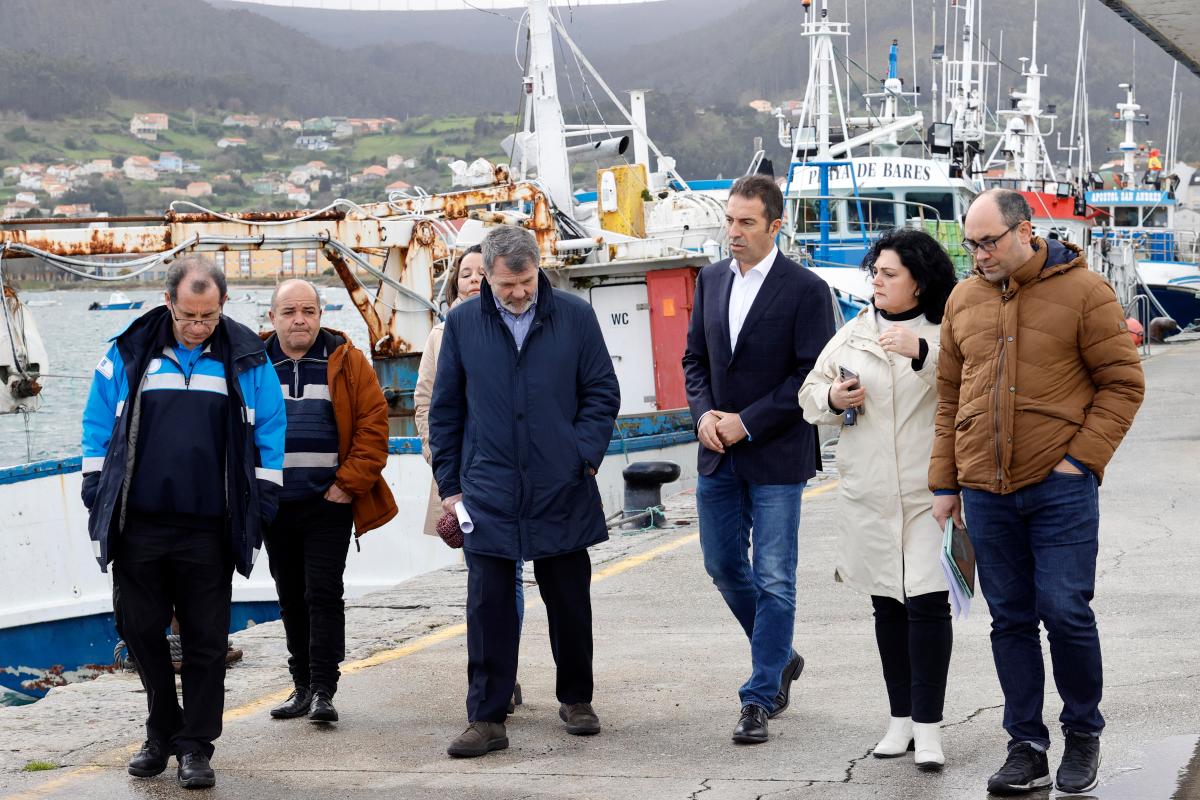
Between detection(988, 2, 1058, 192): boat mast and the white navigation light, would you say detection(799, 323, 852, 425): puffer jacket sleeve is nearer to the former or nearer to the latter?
the white navigation light

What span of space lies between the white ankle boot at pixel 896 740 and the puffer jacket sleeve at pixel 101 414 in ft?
9.36

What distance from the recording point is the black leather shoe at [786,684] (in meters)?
5.89

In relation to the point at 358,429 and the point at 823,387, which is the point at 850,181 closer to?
the point at 358,429

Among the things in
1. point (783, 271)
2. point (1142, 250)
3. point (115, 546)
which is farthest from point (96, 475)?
point (1142, 250)

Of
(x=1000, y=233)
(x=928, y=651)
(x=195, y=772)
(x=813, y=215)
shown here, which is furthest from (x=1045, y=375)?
(x=813, y=215)

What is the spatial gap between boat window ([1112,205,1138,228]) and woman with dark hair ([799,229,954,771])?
45.4 m

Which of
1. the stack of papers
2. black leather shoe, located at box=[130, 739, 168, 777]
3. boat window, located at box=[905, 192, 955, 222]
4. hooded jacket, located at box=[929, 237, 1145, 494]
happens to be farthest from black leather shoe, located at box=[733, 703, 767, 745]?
boat window, located at box=[905, 192, 955, 222]

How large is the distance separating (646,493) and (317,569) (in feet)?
17.8

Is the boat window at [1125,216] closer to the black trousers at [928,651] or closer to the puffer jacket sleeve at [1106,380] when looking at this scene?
the black trousers at [928,651]

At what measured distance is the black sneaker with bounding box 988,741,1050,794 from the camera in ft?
15.7

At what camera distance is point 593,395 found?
19.4ft

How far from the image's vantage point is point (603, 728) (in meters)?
5.96

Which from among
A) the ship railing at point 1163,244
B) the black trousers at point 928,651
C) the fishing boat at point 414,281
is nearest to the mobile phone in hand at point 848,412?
the black trousers at point 928,651

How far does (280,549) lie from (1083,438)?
3268 mm
